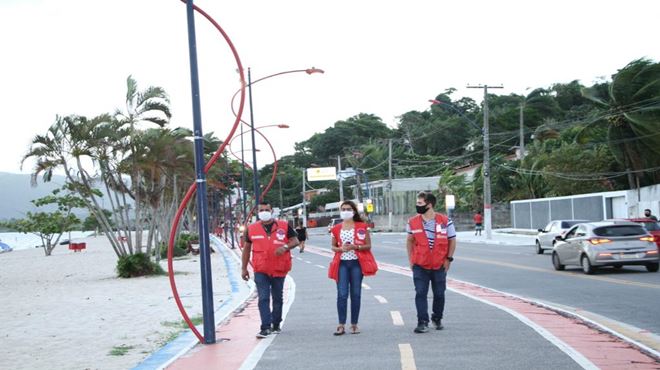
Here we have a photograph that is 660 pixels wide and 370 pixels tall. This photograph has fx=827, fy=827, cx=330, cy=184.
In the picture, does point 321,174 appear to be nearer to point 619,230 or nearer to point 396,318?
point 619,230

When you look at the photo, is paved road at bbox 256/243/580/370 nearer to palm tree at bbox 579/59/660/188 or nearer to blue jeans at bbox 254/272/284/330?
blue jeans at bbox 254/272/284/330

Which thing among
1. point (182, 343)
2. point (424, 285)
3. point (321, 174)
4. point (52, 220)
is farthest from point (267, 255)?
point (321, 174)

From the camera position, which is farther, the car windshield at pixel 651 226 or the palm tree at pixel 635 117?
the palm tree at pixel 635 117

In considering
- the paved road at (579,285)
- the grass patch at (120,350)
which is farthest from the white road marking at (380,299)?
the grass patch at (120,350)

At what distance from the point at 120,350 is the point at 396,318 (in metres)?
4.13

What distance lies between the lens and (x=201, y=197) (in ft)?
36.4

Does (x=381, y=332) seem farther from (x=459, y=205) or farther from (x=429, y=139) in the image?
(x=429, y=139)

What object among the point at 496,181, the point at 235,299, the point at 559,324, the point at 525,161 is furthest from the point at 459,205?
the point at 559,324

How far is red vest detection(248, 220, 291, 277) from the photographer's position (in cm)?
1116

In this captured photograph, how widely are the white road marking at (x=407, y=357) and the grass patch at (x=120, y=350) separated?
3.83m

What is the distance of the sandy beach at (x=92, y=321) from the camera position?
1104 centimetres

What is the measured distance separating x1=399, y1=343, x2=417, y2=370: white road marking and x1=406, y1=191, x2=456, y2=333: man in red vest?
108 centimetres

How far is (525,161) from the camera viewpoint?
2512 inches

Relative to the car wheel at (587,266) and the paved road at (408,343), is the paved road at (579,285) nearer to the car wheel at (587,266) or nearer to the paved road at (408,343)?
the car wheel at (587,266)
